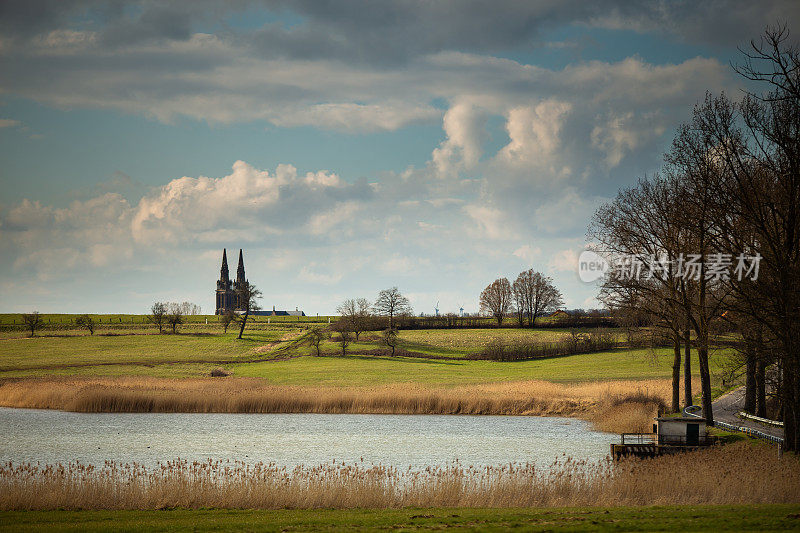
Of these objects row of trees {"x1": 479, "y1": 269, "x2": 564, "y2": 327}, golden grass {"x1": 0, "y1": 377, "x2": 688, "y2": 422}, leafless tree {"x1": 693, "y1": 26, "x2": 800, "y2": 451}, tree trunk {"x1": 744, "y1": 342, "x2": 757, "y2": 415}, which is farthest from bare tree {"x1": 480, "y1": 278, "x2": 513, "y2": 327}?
leafless tree {"x1": 693, "y1": 26, "x2": 800, "y2": 451}

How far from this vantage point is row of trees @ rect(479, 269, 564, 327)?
5281 inches

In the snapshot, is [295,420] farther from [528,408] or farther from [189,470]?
[189,470]

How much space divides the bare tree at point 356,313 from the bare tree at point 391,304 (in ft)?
9.96

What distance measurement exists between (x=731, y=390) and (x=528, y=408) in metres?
15.9

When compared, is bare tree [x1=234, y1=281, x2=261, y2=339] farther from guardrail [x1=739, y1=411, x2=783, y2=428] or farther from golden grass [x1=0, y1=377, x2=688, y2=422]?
guardrail [x1=739, y1=411, x2=783, y2=428]

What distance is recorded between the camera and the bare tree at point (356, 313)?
4038 inches

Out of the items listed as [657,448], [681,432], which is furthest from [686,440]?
[657,448]

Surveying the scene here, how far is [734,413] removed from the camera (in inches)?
1544

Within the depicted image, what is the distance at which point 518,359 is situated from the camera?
295ft

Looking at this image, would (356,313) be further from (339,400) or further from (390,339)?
(339,400)

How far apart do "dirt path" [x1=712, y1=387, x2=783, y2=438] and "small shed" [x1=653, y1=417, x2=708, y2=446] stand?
9.67 ft

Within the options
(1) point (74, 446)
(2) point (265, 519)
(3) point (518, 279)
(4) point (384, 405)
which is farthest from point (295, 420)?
(3) point (518, 279)

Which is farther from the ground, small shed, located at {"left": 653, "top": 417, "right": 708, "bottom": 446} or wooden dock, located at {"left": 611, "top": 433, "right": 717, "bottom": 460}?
small shed, located at {"left": 653, "top": 417, "right": 708, "bottom": 446}

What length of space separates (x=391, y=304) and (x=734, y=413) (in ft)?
273
